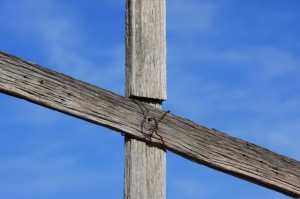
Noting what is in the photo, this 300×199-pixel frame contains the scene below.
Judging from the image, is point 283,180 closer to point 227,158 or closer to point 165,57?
point 227,158

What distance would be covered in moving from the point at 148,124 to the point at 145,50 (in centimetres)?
37

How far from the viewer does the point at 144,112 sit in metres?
4.05

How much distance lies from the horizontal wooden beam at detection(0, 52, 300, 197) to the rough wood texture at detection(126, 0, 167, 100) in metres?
0.09

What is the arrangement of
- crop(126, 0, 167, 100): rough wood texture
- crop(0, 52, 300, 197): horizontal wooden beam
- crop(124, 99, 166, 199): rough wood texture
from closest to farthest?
crop(0, 52, 300, 197): horizontal wooden beam → crop(124, 99, 166, 199): rough wood texture → crop(126, 0, 167, 100): rough wood texture

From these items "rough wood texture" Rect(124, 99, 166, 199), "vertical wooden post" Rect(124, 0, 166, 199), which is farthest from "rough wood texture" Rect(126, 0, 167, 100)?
"rough wood texture" Rect(124, 99, 166, 199)

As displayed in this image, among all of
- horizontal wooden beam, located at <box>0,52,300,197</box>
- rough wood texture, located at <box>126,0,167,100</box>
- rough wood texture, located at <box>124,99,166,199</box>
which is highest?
rough wood texture, located at <box>126,0,167,100</box>

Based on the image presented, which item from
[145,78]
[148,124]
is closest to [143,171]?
[148,124]

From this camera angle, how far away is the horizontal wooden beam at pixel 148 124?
3.77 metres

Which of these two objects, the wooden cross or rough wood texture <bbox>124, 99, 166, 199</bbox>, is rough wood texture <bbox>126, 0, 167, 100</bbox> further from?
rough wood texture <bbox>124, 99, 166, 199</bbox>

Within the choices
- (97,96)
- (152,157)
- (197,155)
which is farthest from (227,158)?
(97,96)

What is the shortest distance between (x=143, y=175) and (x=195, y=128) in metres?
0.40

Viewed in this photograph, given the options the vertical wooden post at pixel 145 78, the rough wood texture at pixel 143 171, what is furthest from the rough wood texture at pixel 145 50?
the rough wood texture at pixel 143 171

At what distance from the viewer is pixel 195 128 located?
420 cm

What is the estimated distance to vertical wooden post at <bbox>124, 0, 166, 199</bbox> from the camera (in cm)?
396
